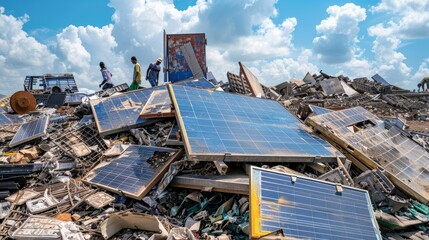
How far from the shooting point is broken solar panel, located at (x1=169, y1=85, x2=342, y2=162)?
6102mm

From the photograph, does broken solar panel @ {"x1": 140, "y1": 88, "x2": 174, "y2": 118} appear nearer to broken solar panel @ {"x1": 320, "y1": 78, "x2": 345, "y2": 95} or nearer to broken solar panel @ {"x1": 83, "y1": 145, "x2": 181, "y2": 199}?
broken solar panel @ {"x1": 83, "y1": 145, "x2": 181, "y2": 199}

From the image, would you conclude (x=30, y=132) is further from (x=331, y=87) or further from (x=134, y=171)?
(x=331, y=87)

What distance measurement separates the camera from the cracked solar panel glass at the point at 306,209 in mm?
4387

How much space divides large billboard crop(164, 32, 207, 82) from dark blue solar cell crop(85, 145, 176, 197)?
9.18m

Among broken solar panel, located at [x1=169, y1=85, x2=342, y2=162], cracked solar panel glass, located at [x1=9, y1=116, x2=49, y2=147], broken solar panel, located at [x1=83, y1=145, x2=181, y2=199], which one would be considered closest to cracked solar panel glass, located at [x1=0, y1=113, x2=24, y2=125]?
cracked solar panel glass, located at [x1=9, y1=116, x2=49, y2=147]

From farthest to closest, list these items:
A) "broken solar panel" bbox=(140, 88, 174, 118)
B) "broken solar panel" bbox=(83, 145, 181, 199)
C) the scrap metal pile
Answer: "broken solar panel" bbox=(140, 88, 174, 118) < "broken solar panel" bbox=(83, 145, 181, 199) < the scrap metal pile

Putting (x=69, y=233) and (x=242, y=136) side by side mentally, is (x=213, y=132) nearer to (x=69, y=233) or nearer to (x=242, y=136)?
(x=242, y=136)

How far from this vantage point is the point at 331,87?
1995 centimetres

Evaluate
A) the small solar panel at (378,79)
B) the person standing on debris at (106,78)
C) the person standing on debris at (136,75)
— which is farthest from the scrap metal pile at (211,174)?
the small solar panel at (378,79)

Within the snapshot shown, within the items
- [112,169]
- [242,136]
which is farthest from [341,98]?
[112,169]

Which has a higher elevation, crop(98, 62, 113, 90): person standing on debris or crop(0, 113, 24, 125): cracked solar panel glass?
crop(98, 62, 113, 90): person standing on debris

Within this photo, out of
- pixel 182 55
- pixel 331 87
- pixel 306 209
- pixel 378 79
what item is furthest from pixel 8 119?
pixel 378 79

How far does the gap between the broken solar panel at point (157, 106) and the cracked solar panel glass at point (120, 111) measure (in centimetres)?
25

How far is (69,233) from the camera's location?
4.98 m
